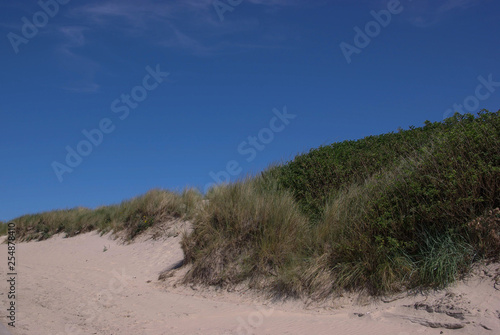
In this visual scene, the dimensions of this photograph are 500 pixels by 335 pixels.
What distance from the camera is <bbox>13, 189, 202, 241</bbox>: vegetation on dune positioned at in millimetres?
13336

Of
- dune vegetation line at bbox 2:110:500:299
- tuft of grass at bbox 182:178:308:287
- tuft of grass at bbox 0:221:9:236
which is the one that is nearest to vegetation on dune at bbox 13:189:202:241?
tuft of grass at bbox 182:178:308:287

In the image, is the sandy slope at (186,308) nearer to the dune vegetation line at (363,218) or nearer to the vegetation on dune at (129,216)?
the dune vegetation line at (363,218)

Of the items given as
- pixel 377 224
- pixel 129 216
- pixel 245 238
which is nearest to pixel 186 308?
pixel 245 238

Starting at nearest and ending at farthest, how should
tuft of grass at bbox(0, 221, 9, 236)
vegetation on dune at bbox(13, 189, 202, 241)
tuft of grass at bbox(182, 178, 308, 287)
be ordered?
tuft of grass at bbox(182, 178, 308, 287)
vegetation on dune at bbox(13, 189, 202, 241)
tuft of grass at bbox(0, 221, 9, 236)

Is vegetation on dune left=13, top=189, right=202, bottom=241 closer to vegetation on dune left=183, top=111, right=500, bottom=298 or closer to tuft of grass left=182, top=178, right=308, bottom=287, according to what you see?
tuft of grass left=182, top=178, right=308, bottom=287

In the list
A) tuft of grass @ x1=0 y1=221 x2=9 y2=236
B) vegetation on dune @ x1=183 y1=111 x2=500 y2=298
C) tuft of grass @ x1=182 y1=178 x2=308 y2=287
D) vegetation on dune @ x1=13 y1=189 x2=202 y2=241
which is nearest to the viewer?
vegetation on dune @ x1=183 y1=111 x2=500 y2=298

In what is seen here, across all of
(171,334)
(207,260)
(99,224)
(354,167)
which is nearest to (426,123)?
(354,167)

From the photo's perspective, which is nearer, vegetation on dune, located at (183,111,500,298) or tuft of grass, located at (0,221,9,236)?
vegetation on dune, located at (183,111,500,298)

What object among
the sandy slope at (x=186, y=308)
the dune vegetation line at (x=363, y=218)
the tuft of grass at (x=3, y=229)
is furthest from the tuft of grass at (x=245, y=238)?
the tuft of grass at (x=3, y=229)

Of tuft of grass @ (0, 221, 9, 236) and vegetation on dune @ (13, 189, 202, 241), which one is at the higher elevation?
tuft of grass @ (0, 221, 9, 236)

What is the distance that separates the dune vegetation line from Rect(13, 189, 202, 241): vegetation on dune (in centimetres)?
299

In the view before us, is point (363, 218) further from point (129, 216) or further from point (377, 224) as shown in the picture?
point (129, 216)

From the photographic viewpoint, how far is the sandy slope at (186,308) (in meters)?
5.12

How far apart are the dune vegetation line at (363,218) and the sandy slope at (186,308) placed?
1.23ft
